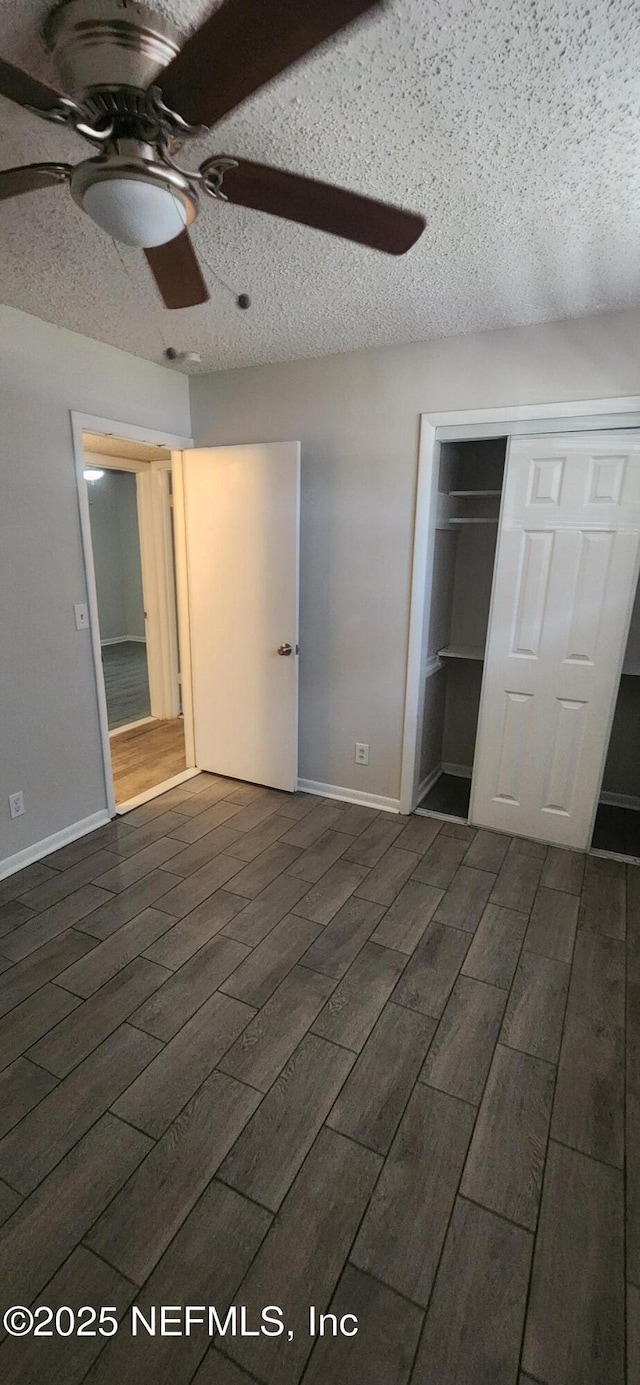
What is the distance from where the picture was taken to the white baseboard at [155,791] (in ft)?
10.7

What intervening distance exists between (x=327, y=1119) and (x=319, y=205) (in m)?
2.20

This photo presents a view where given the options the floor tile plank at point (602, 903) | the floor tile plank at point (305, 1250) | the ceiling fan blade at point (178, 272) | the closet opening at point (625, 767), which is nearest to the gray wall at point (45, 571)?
the ceiling fan blade at point (178, 272)

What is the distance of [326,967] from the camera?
205 cm

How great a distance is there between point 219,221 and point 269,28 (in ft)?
3.01

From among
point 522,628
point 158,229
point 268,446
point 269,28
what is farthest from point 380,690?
point 269,28

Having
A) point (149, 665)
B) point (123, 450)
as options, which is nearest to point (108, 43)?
point (123, 450)

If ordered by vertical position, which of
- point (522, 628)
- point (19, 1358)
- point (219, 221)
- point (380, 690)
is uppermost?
point (219, 221)

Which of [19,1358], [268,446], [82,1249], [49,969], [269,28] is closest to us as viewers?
[269,28]

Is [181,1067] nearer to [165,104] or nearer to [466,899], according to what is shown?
[466,899]

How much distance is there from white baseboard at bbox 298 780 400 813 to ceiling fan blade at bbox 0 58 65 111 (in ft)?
9.61

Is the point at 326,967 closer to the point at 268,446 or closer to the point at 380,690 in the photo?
the point at 380,690

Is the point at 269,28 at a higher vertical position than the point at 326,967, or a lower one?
higher

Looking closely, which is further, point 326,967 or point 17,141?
point 326,967

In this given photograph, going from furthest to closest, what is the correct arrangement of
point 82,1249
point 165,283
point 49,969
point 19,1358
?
point 49,969 → point 165,283 → point 82,1249 → point 19,1358
